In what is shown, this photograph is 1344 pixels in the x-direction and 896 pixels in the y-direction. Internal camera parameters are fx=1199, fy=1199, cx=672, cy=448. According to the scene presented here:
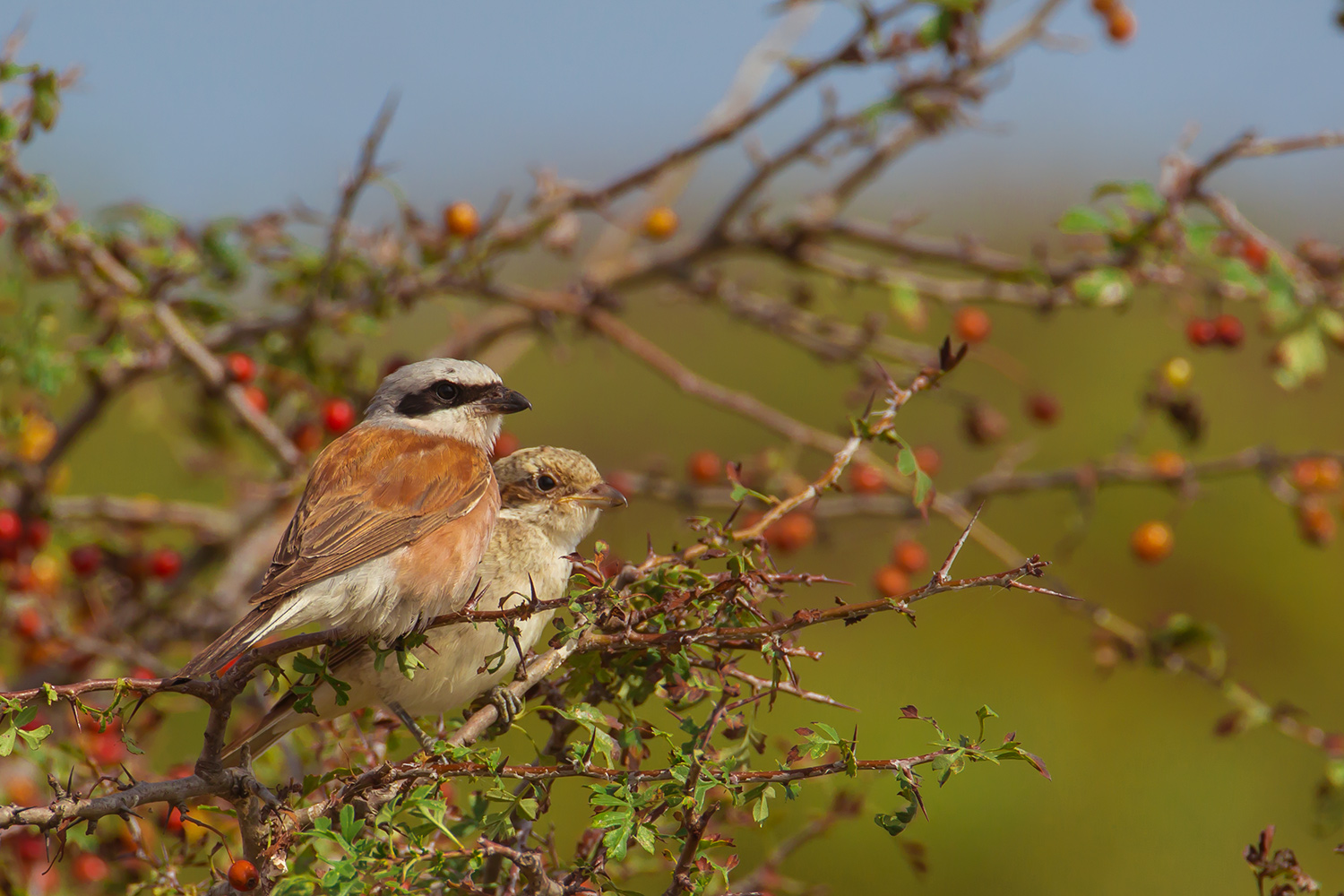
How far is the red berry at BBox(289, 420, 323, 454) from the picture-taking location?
14.7ft

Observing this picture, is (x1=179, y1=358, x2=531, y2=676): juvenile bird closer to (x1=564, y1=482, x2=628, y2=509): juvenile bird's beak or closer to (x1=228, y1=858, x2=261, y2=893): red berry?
(x1=564, y1=482, x2=628, y2=509): juvenile bird's beak

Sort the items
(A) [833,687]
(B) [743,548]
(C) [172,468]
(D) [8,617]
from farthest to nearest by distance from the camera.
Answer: (C) [172,468] → (A) [833,687] → (D) [8,617] → (B) [743,548]

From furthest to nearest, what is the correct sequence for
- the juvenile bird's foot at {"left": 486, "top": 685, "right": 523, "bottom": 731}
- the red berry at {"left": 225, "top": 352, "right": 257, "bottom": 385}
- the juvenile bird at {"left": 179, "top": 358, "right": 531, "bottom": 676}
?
the red berry at {"left": 225, "top": 352, "right": 257, "bottom": 385}
the juvenile bird at {"left": 179, "top": 358, "right": 531, "bottom": 676}
the juvenile bird's foot at {"left": 486, "top": 685, "right": 523, "bottom": 731}

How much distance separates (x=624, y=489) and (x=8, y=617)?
2313 mm

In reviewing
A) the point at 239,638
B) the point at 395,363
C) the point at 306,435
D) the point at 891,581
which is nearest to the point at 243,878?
the point at 239,638

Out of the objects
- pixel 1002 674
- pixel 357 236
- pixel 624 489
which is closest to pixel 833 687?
pixel 1002 674

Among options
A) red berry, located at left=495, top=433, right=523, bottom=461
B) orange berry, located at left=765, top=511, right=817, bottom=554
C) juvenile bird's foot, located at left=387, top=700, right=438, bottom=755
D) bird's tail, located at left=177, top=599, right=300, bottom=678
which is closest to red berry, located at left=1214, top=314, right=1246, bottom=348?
orange berry, located at left=765, top=511, right=817, bottom=554

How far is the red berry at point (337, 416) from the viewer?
14.0 feet

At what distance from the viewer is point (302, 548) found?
2.84 metres

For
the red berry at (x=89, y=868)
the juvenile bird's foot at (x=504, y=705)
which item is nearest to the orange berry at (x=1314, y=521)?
the juvenile bird's foot at (x=504, y=705)

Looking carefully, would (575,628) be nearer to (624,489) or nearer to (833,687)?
(624,489)

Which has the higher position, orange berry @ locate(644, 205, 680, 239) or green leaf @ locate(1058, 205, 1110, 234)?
green leaf @ locate(1058, 205, 1110, 234)

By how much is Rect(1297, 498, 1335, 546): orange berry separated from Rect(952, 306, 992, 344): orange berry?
1562 mm

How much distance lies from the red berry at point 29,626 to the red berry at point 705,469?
2578 millimetres
